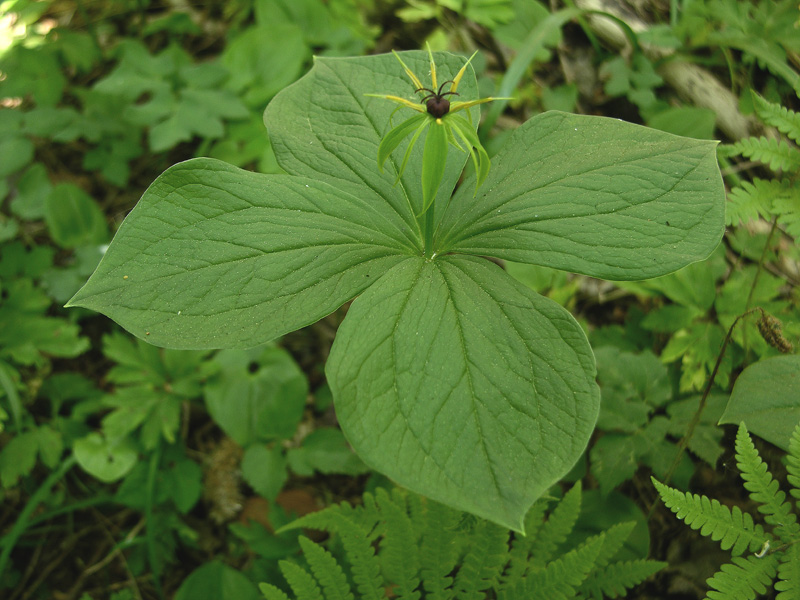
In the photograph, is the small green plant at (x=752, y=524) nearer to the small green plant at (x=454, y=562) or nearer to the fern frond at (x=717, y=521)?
the fern frond at (x=717, y=521)

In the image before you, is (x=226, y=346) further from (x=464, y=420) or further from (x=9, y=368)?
(x=9, y=368)

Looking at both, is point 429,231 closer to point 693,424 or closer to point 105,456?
point 693,424

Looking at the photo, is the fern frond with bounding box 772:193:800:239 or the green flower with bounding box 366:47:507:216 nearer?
the green flower with bounding box 366:47:507:216

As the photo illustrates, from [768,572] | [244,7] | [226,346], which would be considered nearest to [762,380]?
[768,572]

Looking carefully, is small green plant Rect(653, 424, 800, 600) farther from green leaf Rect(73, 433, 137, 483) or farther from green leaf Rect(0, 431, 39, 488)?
green leaf Rect(0, 431, 39, 488)

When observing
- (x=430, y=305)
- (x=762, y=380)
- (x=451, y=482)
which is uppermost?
(x=430, y=305)

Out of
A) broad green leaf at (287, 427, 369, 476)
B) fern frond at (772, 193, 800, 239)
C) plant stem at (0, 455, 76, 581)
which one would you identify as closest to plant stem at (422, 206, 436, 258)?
broad green leaf at (287, 427, 369, 476)

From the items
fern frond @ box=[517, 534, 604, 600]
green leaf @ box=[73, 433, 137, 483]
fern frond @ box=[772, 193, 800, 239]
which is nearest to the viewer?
fern frond @ box=[517, 534, 604, 600]

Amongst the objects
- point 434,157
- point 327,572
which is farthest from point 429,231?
point 327,572
